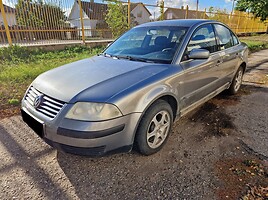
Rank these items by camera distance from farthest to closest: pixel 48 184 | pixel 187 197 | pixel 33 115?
1. pixel 33 115
2. pixel 48 184
3. pixel 187 197

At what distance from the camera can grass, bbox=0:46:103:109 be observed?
4.20 m

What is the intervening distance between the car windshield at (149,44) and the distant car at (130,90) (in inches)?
0.5

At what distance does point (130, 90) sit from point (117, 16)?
33.6 ft

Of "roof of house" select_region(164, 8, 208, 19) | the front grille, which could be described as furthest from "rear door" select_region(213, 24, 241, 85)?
"roof of house" select_region(164, 8, 208, 19)

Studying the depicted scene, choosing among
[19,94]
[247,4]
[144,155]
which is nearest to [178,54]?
[144,155]

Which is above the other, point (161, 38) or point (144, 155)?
point (161, 38)

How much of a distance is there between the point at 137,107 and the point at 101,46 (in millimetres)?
9695

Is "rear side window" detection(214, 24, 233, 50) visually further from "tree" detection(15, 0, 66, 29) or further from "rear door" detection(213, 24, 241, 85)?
"tree" detection(15, 0, 66, 29)

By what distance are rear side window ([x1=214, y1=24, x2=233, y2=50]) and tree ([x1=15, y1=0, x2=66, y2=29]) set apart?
8.13 m

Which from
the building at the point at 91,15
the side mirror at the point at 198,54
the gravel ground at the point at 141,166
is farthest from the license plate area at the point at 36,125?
the building at the point at 91,15

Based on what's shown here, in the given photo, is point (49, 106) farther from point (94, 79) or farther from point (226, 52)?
point (226, 52)

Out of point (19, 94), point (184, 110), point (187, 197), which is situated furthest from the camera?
point (19, 94)

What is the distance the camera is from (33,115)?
2.16m

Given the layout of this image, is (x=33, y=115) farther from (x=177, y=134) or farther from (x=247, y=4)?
(x=247, y=4)
